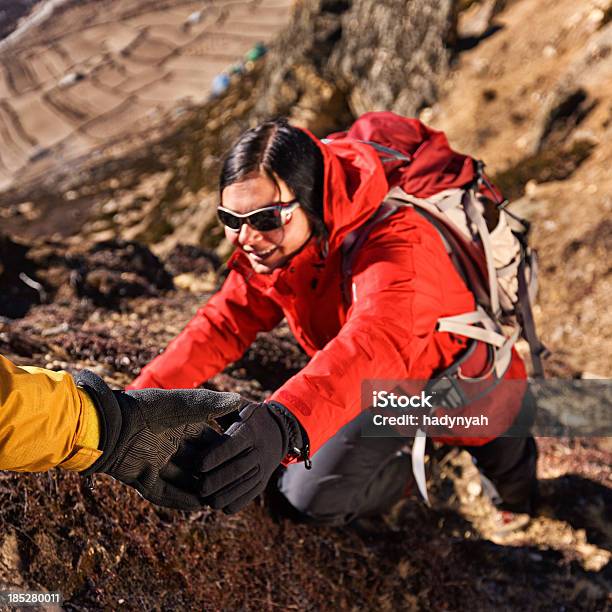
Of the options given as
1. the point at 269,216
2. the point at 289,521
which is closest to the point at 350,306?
the point at 269,216

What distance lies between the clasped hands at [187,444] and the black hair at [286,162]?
127cm

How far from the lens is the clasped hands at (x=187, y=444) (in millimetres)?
2053

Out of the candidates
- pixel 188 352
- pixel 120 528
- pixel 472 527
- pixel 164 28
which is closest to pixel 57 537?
pixel 120 528

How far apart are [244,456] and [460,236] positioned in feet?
6.57

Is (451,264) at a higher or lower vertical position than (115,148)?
higher

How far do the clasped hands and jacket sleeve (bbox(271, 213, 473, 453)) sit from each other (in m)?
0.19

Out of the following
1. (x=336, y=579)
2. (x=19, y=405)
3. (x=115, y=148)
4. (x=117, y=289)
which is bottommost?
(x=115, y=148)

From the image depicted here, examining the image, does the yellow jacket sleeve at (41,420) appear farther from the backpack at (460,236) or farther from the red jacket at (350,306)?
the backpack at (460,236)

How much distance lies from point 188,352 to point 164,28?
131299 millimetres

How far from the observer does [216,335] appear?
364cm

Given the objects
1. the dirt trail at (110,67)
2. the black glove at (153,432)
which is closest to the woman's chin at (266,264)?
the black glove at (153,432)

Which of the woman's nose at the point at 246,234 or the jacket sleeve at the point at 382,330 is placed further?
the woman's nose at the point at 246,234

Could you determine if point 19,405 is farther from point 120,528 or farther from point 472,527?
point 472,527

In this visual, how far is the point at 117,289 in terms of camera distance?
673 cm
